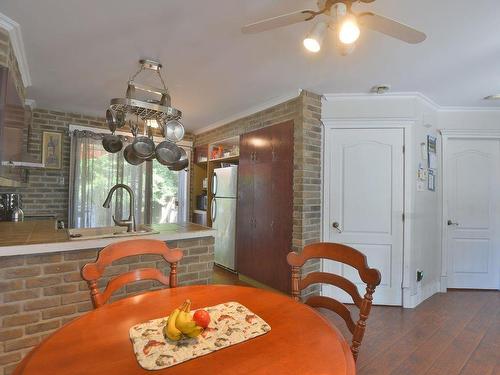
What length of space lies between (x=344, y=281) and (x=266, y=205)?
2.14m

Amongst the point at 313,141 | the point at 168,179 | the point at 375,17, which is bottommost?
the point at 168,179

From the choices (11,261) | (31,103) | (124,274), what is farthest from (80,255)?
(31,103)

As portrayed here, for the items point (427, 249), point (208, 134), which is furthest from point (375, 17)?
point (208, 134)

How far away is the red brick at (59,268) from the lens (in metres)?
1.73

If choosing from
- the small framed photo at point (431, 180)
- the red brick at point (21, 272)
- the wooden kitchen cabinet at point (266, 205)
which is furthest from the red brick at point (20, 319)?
the small framed photo at point (431, 180)

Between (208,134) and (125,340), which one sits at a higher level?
(208,134)

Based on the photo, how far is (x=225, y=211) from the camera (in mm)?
4270

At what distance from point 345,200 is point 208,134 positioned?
280 centimetres

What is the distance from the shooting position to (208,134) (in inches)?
194

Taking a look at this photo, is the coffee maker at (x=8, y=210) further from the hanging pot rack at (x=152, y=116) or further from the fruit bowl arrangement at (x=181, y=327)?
the fruit bowl arrangement at (x=181, y=327)

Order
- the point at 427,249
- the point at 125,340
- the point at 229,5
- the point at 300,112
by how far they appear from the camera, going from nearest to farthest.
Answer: the point at 125,340
the point at 229,5
the point at 300,112
the point at 427,249

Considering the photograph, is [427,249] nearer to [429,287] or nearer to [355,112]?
[429,287]

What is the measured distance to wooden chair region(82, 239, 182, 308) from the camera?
122 centimetres

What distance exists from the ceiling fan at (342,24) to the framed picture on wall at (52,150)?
3710mm
